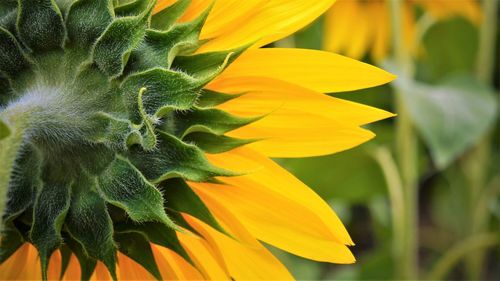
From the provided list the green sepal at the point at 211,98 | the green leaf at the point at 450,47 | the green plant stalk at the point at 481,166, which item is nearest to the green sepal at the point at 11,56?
the green sepal at the point at 211,98

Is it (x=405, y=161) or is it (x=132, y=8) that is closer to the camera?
(x=132, y=8)

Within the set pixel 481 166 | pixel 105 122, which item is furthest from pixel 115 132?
pixel 481 166

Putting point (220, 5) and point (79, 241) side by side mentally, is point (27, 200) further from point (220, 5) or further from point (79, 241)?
point (220, 5)

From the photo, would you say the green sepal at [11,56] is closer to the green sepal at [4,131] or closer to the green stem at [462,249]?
the green sepal at [4,131]

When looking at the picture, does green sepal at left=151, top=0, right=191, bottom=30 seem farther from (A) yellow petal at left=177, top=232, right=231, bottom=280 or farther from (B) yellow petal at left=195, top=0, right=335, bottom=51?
(A) yellow petal at left=177, top=232, right=231, bottom=280

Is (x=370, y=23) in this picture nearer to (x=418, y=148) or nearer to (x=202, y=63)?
(x=418, y=148)

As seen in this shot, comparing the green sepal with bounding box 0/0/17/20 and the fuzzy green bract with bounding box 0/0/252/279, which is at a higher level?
the green sepal with bounding box 0/0/17/20

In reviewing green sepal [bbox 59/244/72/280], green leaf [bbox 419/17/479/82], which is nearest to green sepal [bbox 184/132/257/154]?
green sepal [bbox 59/244/72/280]

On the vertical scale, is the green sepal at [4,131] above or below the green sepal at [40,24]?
below
